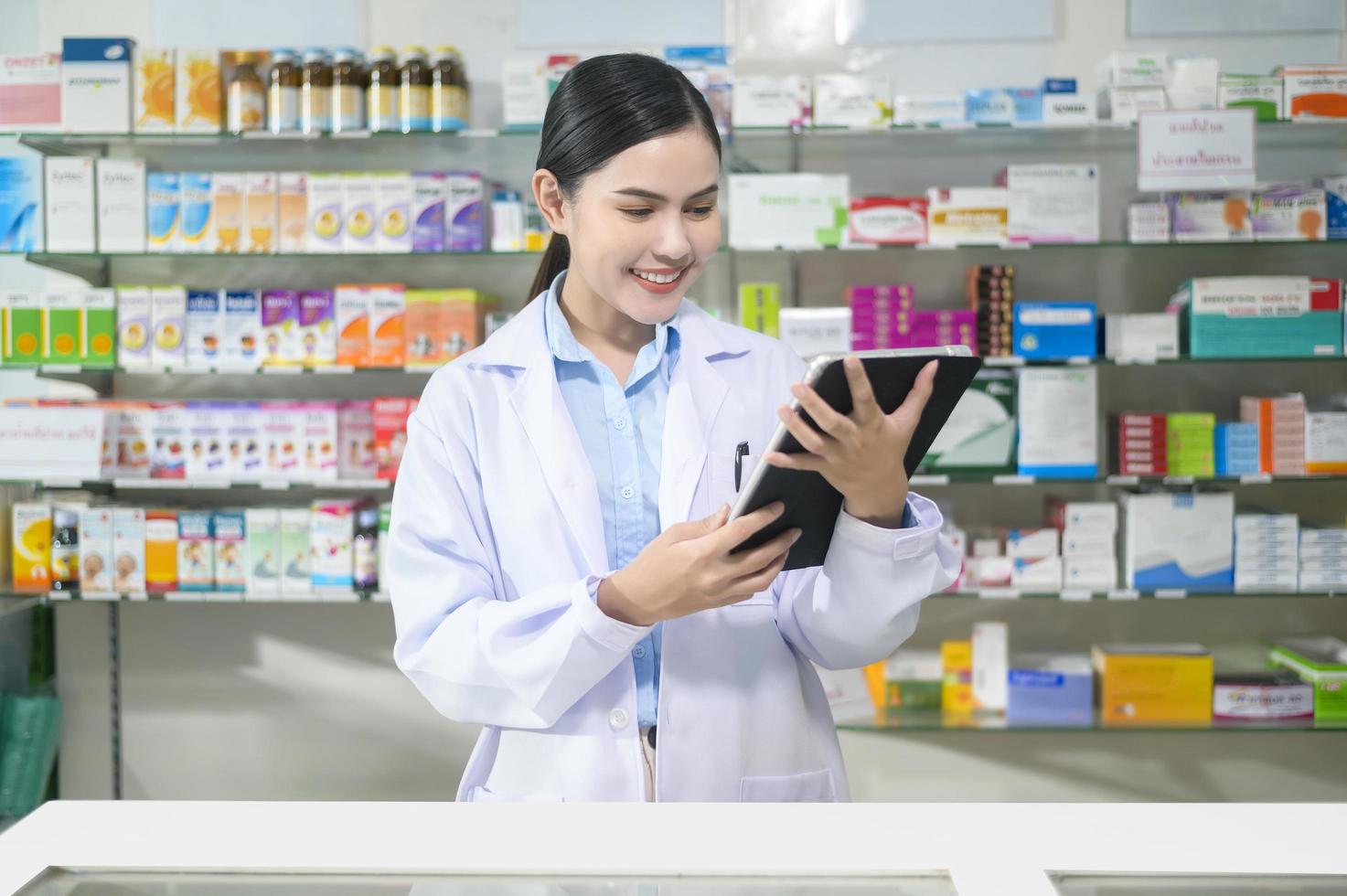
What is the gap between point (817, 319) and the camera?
3.57 m

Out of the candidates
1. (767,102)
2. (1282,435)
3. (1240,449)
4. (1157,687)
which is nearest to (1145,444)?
(1240,449)

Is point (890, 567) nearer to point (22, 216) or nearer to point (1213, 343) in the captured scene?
point (1213, 343)

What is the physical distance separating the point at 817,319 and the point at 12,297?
2.79 metres

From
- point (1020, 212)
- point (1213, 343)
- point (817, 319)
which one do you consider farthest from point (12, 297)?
point (1213, 343)

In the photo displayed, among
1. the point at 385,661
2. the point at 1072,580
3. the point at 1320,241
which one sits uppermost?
the point at 1320,241

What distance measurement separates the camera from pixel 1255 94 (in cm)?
363

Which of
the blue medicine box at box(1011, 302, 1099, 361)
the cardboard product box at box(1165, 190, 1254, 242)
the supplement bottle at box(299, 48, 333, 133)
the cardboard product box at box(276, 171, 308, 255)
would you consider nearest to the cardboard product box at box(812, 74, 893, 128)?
the blue medicine box at box(1011, 302, 1099, 361)

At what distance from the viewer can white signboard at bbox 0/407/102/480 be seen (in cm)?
371

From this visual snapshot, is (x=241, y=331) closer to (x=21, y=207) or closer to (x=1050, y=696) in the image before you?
A: (x=21, y=207)

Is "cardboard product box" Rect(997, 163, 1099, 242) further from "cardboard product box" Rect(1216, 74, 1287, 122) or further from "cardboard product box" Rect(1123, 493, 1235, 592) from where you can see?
"cardboard product box" Rect(1123, 493, 1235, 592)

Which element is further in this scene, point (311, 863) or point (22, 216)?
point (22, 216)

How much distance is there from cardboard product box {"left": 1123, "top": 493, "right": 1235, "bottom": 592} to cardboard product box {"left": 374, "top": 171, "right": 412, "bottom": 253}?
8.56 ft

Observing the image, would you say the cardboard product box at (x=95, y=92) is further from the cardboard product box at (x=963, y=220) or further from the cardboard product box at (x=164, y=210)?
the cardboard product box at (x=963, y=220)

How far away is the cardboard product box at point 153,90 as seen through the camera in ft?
12.3
